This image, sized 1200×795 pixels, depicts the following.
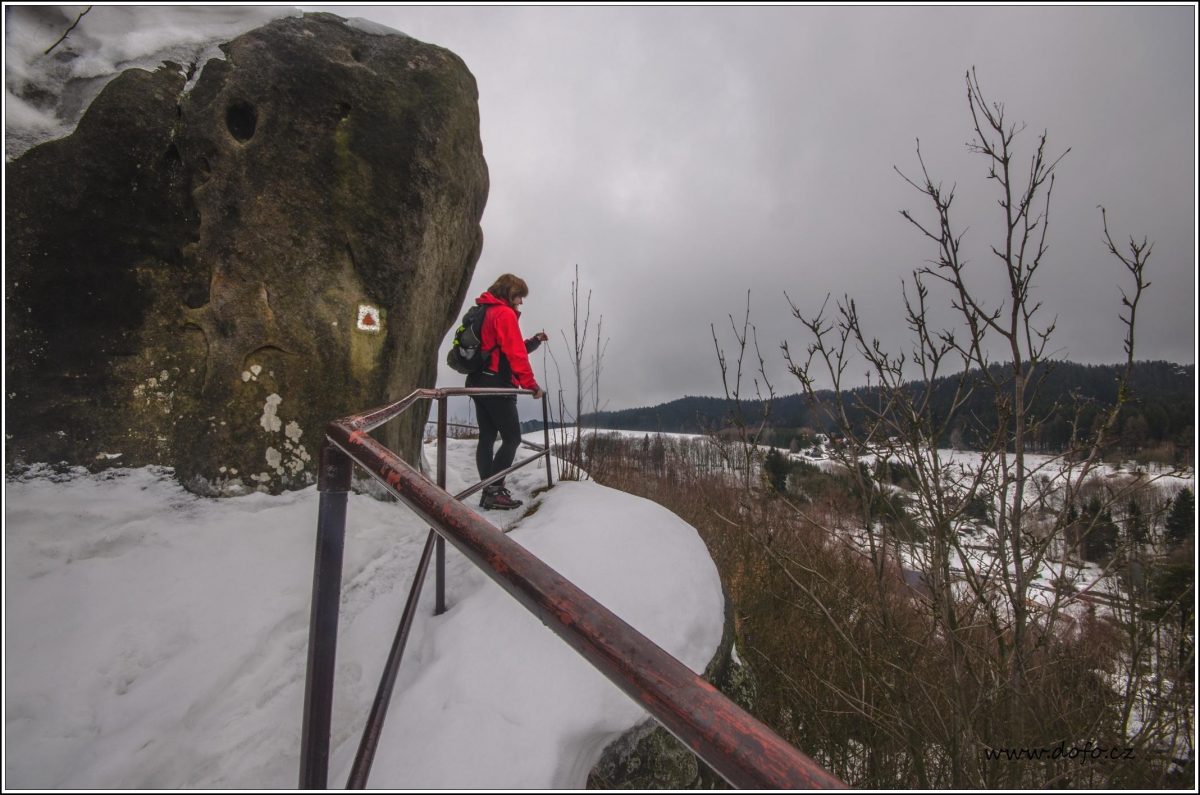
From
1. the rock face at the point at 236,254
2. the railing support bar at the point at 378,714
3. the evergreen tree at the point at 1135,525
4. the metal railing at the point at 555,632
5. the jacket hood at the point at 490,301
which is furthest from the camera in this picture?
the jacket hood at the point at 490,301

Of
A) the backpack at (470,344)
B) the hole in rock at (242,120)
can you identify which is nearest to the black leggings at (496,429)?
the backpack at (470,344)

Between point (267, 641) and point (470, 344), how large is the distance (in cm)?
245

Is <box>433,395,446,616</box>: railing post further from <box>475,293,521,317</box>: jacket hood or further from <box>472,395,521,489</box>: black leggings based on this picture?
<box>475,293,521,317</box>: jacket hood

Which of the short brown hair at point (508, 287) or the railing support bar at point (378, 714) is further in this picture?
the short brown hair at point (508, 287)

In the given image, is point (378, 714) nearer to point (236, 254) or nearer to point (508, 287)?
point (508, 287)

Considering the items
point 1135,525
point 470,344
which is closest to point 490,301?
point 470,344

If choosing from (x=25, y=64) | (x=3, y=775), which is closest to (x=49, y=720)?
(x=3, y=775)

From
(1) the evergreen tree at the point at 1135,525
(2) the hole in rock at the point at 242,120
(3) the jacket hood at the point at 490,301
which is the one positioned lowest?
(1) the evergreen tree at the point at 1135,525

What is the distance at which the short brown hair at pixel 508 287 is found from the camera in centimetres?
410

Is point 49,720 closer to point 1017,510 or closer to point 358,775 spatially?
point 358,775

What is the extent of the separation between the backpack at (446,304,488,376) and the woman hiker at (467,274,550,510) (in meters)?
0.05

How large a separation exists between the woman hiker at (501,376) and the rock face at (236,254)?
806 mm

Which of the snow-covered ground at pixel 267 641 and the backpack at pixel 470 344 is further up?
the backpack at pixel 470 344

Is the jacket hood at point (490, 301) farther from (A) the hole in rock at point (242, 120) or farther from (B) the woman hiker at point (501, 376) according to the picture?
(A) the hole in rock at point (242, 120)
